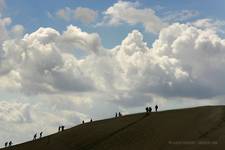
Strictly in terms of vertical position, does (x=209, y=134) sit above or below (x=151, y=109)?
below

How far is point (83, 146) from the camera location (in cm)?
7462

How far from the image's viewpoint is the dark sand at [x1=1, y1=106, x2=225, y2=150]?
60.8m

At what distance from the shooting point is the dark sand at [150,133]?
200 feet

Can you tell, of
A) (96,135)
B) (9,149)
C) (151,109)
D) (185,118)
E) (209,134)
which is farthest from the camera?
(9,149)

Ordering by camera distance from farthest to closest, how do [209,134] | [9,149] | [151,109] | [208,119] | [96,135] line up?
1. [9,149]
2. [151,109]
3. [96,135]
4. [208,119]
5. [209,134]

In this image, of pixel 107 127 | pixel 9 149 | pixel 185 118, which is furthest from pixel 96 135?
pixel 9 149

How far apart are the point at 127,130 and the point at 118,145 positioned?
6.26 m

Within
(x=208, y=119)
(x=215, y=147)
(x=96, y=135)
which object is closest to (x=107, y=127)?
(x=96, y=135)

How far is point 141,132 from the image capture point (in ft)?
236

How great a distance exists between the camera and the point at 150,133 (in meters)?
69.9

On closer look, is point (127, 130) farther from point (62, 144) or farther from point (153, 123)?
point (62, 144)

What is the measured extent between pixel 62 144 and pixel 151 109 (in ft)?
52.2

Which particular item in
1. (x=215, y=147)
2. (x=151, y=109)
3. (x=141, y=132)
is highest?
(x=151, y=109)

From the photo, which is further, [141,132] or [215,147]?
[141,132]
